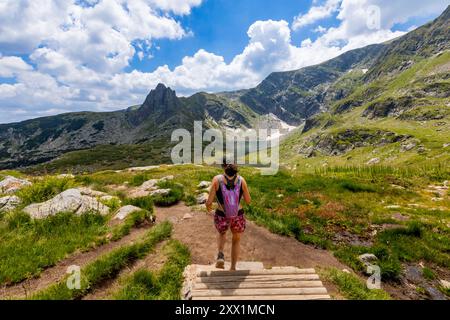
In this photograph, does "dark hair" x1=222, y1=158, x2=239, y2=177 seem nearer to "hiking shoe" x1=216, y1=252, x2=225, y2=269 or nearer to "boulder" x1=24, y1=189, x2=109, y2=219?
"hiking shoe" x1=216, y1=252, x2=225, y2=269

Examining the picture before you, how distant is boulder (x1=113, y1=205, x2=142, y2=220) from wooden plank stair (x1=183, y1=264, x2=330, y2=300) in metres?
6.59

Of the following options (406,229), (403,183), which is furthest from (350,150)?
(406,229)

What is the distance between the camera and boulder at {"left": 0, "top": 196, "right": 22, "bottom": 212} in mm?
13005

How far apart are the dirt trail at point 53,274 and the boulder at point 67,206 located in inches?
135

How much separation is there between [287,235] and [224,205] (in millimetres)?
6792

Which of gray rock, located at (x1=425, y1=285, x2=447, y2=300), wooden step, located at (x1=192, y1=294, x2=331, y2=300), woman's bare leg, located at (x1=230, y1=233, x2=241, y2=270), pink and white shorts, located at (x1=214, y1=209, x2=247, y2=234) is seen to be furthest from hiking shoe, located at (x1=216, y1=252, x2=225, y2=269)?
gray rock, located at (x1=425, y1=285, x2=447, y2=300)

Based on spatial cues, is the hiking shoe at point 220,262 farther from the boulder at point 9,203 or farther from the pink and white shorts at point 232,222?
the boulder at point 9,203

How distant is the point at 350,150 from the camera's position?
561 ft

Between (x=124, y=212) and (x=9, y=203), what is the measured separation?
639cm

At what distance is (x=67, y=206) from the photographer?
42.0 ft

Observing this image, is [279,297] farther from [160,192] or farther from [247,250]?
[160,192]

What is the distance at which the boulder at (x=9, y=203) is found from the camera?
13.0 meters

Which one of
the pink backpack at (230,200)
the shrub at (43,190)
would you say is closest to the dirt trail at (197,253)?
the pink backpack at (230,200)
